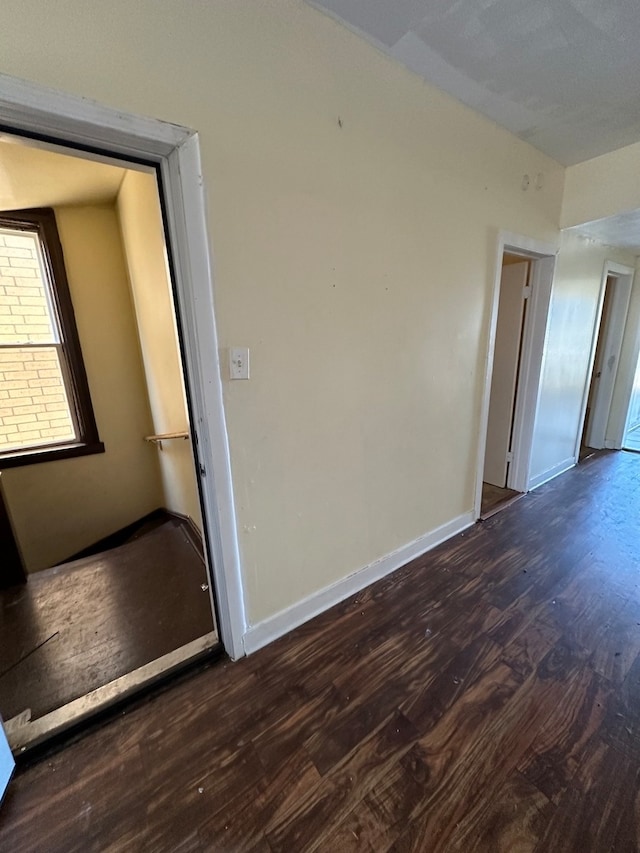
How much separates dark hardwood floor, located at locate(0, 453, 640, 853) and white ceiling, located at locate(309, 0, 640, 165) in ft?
7.78

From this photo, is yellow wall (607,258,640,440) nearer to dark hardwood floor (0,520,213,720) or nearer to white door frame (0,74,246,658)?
white door frame (0,74,246,658)

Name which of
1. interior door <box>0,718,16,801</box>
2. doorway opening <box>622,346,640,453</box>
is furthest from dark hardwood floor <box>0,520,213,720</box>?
doorway opening <box>622,346,640,453</box>

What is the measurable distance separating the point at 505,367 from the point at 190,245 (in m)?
2.82

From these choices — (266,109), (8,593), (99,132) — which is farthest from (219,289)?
(8,593)

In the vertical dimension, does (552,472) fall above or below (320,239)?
below

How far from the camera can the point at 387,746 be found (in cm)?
123

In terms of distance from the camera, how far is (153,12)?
3.35 ft

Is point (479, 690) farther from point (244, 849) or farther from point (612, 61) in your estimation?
point (612, 61)

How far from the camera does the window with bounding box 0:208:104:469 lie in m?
2.62

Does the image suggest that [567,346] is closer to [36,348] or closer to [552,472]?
[552,472]

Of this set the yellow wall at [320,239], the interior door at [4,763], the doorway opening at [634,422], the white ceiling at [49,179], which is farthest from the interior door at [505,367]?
the interior door at [4,763]

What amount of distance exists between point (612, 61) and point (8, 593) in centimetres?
431

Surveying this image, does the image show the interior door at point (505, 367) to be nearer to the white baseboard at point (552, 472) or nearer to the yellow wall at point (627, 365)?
the white baseboard at point (552, 472)

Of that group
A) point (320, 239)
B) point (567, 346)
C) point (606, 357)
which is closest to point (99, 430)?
point (320, 239)
